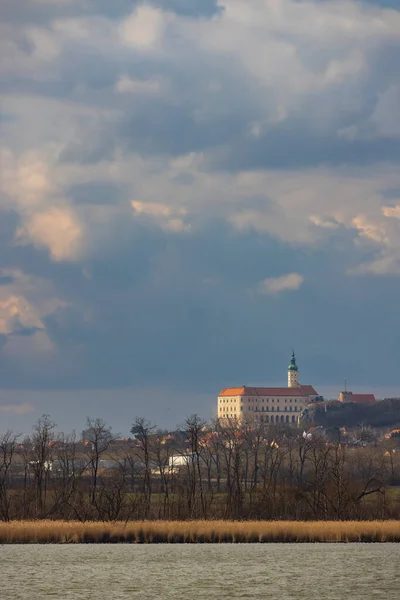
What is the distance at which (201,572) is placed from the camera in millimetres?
53875

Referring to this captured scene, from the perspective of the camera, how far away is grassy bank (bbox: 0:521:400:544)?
68.4 metres

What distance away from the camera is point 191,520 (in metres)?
81.9

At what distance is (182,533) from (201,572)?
617 inches

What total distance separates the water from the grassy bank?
1.70m

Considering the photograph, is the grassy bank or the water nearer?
the water

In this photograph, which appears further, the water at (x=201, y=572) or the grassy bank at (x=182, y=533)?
the grassy bank at (x=182, y=533)

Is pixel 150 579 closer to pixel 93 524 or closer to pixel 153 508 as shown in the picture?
pixel 93 524

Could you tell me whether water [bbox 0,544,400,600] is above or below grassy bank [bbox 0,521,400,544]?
below

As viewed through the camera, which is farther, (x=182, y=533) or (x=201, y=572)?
(x=182, y=533)

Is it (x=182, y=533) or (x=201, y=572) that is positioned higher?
(x=182, y=533)

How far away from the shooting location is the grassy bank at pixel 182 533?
225 ft

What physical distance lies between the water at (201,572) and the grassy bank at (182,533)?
170 cm

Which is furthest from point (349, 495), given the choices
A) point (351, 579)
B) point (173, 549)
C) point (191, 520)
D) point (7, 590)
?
point (7, 590)

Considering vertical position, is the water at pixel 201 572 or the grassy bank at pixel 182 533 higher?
the grassy bank at pixel 182 533
